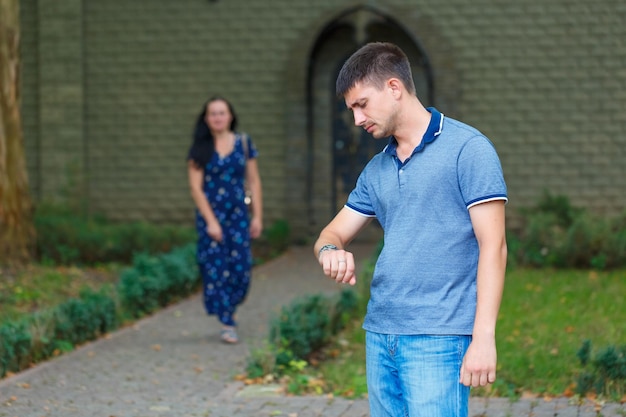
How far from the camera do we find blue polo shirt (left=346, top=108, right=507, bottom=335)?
11.2 ft

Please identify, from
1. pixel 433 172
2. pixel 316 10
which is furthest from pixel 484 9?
pixel 433 172

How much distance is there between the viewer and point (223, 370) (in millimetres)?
7617

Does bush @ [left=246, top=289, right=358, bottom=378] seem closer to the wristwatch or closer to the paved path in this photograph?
the paved path

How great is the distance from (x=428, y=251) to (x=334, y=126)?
1243cm

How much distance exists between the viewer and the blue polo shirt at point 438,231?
340 centimetres

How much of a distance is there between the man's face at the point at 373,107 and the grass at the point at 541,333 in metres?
3.37

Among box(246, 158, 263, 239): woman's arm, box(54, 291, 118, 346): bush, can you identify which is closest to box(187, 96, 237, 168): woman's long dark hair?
box(246, 158, 263, 239): woman's arm

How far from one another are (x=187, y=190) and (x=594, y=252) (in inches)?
252

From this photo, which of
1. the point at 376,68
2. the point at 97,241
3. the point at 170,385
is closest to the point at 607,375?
the point at 170,385

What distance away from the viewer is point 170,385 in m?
7.16

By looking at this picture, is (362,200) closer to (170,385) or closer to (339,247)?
(339,247)

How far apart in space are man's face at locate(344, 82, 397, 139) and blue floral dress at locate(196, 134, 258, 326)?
5271 millimetres

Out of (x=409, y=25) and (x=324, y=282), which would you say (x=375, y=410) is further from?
(x=409, y=25)

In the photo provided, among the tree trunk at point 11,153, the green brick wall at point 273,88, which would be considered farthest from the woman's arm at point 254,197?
the green brick wall at point 273,88
